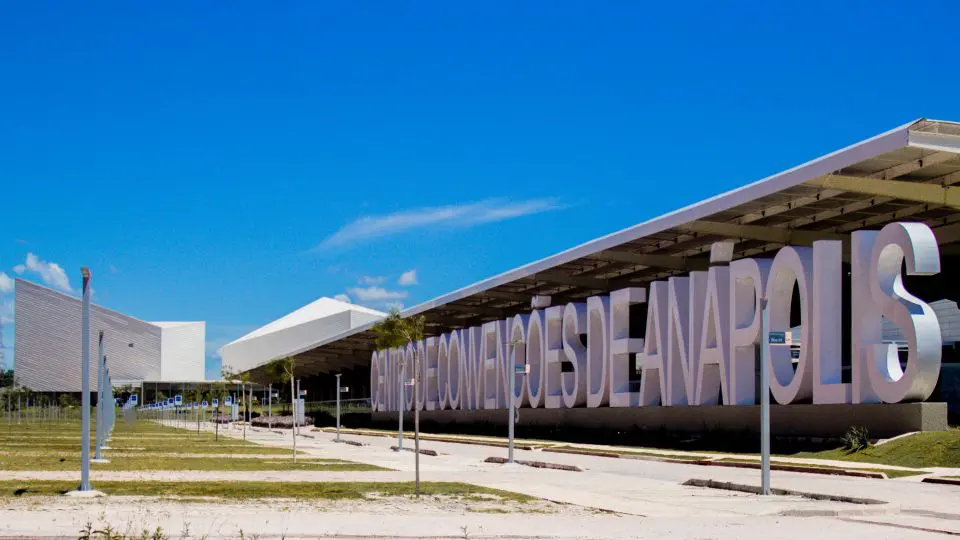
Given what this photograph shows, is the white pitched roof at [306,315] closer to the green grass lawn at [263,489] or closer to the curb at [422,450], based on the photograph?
the curb at [422,450]

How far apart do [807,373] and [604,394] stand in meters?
17.3

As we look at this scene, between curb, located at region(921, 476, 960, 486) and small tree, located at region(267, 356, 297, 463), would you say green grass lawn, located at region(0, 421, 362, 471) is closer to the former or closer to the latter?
small tree, located at region(267, 356, 297, 463)

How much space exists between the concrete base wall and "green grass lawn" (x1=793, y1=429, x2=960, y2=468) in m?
A: 1.32

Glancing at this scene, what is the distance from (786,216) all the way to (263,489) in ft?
91.2

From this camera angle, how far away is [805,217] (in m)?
45.9

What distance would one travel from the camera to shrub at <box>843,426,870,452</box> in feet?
117

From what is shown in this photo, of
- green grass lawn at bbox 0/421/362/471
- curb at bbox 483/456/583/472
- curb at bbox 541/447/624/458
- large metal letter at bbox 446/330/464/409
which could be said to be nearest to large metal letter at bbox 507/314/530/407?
large metal letter at bbox 446/330/464/409

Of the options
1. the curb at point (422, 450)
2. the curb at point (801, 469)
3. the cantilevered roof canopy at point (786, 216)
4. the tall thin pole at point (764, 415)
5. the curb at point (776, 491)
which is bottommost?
the curb at point (422, 450)

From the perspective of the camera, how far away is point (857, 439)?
36000 mm

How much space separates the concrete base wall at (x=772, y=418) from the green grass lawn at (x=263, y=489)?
16.3 meters

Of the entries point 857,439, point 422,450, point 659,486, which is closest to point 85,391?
point 659,486

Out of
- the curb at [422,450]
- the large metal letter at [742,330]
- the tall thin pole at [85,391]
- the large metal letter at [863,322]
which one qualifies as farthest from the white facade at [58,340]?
the tall thin pole at [85,391]

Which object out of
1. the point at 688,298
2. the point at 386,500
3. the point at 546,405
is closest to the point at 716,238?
the point at 688,298

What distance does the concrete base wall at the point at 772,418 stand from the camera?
35.9 m
